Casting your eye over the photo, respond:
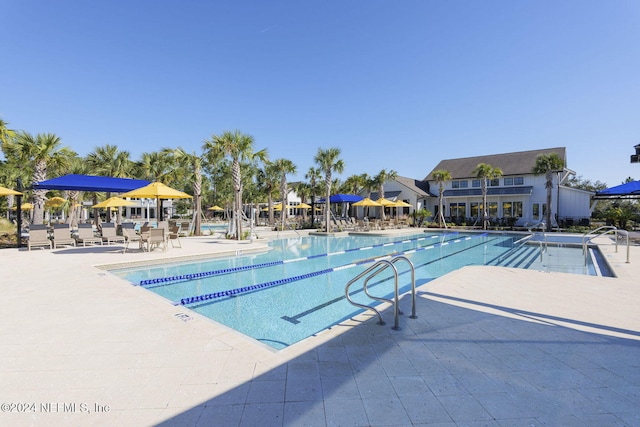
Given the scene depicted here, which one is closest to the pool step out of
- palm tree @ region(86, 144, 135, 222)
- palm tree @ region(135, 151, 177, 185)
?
palm tree @ region(135, 151, 177, 185)

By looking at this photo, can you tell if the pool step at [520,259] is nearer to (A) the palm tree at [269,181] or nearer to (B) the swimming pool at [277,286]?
(B) the swimming pool at [277,286]

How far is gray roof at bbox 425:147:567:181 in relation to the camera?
2785 centimetres

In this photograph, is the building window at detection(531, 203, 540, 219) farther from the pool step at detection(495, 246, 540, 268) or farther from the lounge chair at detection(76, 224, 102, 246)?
the lounge chair at detection(76, 224, 102, 246)

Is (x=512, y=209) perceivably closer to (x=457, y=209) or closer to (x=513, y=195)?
(x=513, y=195)

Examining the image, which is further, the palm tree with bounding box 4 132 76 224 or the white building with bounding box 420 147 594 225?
the white building with bounding box 420 147 594 225

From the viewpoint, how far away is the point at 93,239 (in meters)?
12.1

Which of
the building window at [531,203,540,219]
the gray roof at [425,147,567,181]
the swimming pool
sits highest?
the gray roof at [425,147,567,181]

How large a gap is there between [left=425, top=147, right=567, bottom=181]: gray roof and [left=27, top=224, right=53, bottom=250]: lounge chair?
31.3 metres

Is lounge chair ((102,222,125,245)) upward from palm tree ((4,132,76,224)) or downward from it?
downward

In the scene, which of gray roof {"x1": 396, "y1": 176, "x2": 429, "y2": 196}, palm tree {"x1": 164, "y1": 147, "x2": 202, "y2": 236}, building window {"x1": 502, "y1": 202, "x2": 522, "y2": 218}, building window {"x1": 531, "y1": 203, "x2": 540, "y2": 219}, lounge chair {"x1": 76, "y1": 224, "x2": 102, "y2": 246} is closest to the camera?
A: lounge chair {"x1": 76, "y1": 224, "x2": 102, "y2": 246}

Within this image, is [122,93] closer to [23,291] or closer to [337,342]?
[23,291]

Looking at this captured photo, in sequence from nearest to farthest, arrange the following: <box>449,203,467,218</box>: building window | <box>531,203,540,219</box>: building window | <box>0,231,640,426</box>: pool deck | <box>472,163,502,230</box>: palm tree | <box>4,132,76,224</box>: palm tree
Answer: <box>0,231,640,426</box>: pool deck → <box>4,132,76,224</box>: palm tree → <box>472,163,502,230</box>: palm tree → <box>531,203,540,219</box>: building window → <box>449,203,467,218</box>: building window

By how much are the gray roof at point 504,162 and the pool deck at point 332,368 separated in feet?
88.7

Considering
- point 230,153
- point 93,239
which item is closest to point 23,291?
point 93,239
